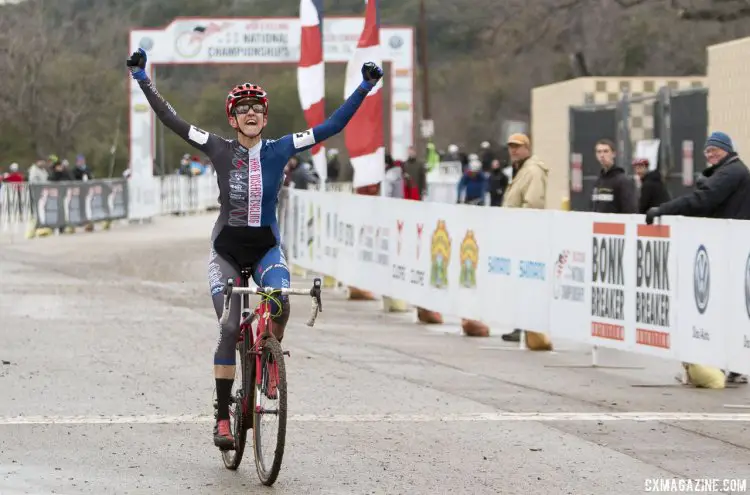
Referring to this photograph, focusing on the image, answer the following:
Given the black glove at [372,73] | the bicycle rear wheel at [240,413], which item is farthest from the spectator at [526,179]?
the bicycle rear wheel at [240,413]

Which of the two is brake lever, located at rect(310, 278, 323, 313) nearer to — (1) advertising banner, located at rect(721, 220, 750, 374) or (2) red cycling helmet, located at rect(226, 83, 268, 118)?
(2) red cycling helmet, located at rect(226, 83, 268, 118)

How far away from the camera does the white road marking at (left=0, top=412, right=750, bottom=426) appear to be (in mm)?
10664

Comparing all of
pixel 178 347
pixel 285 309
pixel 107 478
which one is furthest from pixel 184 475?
pixel 178 347

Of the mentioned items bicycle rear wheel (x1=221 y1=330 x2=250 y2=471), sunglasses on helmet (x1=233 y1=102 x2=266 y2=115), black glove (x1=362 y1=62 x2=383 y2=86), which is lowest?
bicycle rear wheel (x1=221 y1=330 x2=250 y2=471)

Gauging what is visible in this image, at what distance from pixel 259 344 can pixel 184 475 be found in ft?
2.54

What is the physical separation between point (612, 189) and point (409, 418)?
18.7 feet

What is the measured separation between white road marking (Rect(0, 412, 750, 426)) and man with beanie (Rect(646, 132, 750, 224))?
223cm

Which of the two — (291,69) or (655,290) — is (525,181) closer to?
(655,290)

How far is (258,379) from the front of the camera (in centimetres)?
853

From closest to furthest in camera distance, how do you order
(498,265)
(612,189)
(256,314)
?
(256,314), (612,189), (498,265)

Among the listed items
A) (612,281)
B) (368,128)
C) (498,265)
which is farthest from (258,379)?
(368,128)

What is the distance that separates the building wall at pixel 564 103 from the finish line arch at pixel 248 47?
30.7 feet

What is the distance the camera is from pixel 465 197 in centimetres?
3728

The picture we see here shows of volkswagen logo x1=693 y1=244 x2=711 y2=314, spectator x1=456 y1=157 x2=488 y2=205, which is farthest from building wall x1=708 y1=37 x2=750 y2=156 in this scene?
spectator x1=456 y1=157 x2=488 y2=205
